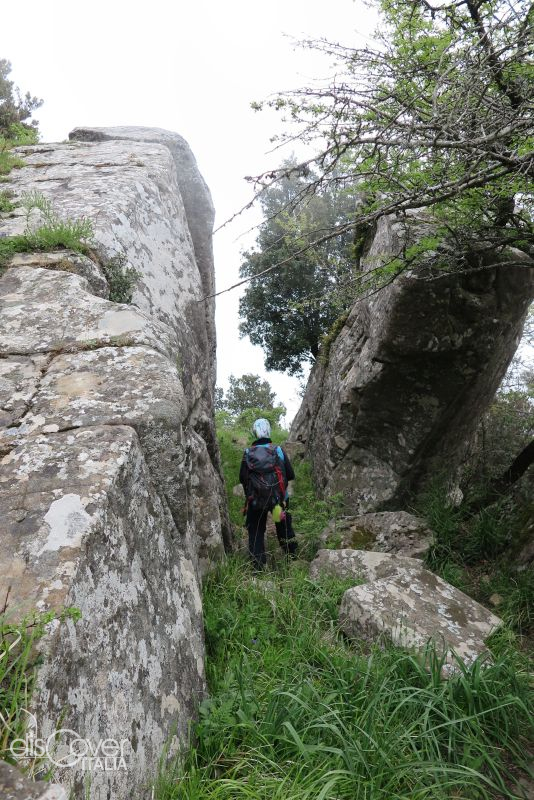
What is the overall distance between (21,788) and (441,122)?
363 centimetres

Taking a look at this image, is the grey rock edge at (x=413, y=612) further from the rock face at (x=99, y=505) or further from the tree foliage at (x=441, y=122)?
the tree foliage at (x=441, y=122)

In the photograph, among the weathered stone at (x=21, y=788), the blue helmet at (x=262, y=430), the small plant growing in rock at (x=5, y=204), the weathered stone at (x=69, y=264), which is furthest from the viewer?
the blue helmet at (x=262, y=430)

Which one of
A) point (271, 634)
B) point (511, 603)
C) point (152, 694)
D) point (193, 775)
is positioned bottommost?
point (511, 603)

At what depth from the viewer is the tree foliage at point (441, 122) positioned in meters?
2.89

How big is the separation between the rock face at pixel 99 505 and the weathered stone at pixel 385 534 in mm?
1993

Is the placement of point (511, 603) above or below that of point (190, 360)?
below

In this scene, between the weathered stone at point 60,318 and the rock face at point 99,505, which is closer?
the rock face at point 99,505

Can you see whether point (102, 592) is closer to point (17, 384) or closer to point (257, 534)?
point (17, 384)

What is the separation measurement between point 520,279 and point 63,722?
665 cm

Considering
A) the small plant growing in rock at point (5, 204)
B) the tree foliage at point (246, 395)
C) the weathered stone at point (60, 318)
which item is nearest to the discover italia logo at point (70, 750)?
the weathered stone at point (60, 318)

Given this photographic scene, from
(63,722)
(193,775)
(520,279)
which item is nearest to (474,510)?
(520,279)

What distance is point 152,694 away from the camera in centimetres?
214

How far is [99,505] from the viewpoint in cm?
Answer: 211

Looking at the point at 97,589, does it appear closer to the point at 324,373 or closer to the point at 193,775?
the point at 193,775
